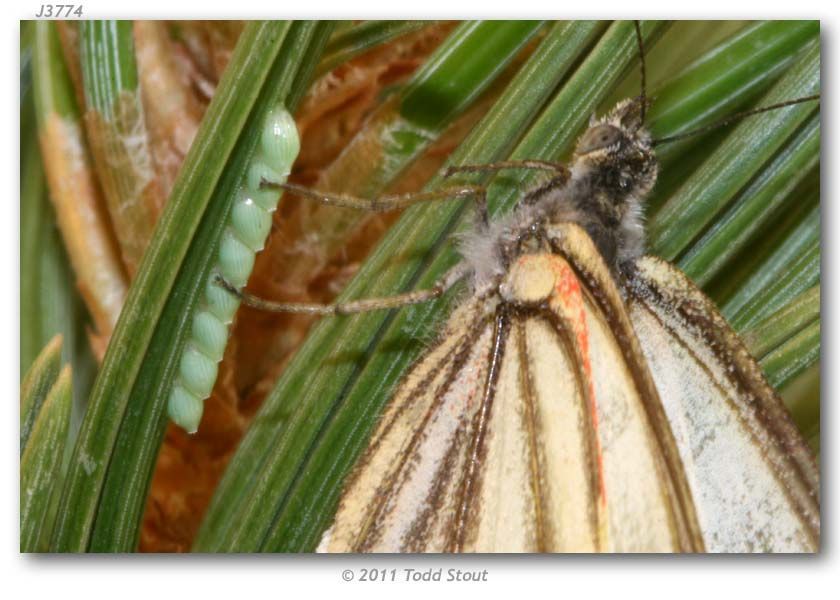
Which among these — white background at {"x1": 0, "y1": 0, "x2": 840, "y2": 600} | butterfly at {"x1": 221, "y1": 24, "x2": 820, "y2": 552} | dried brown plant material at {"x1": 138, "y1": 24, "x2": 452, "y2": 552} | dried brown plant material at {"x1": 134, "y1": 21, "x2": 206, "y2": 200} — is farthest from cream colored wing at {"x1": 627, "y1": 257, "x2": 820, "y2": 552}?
dried brown plant material at {"x1": 134, "y1": 21, "x2": 206, "y2": 200}

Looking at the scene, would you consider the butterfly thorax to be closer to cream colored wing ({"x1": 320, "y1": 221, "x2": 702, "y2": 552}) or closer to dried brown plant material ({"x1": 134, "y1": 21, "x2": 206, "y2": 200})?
cream colored wing ({"x1": 320, "y1": 221, "x2": 702, "y2": 552})

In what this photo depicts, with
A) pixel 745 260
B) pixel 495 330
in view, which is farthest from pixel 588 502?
pixel 745 260

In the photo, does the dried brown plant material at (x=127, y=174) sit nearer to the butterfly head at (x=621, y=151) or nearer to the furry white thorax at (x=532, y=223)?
the furry white thorax at (x=532, y=223)

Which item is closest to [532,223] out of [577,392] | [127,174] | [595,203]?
[595,203]

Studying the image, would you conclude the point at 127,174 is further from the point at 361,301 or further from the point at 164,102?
the point at 361,301

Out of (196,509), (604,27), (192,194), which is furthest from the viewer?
(196,509)

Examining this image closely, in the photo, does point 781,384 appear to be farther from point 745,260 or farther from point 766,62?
point 766,62

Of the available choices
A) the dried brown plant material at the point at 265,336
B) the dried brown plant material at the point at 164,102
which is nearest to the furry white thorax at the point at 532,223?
the dried brown plant material at the point at 265,336
